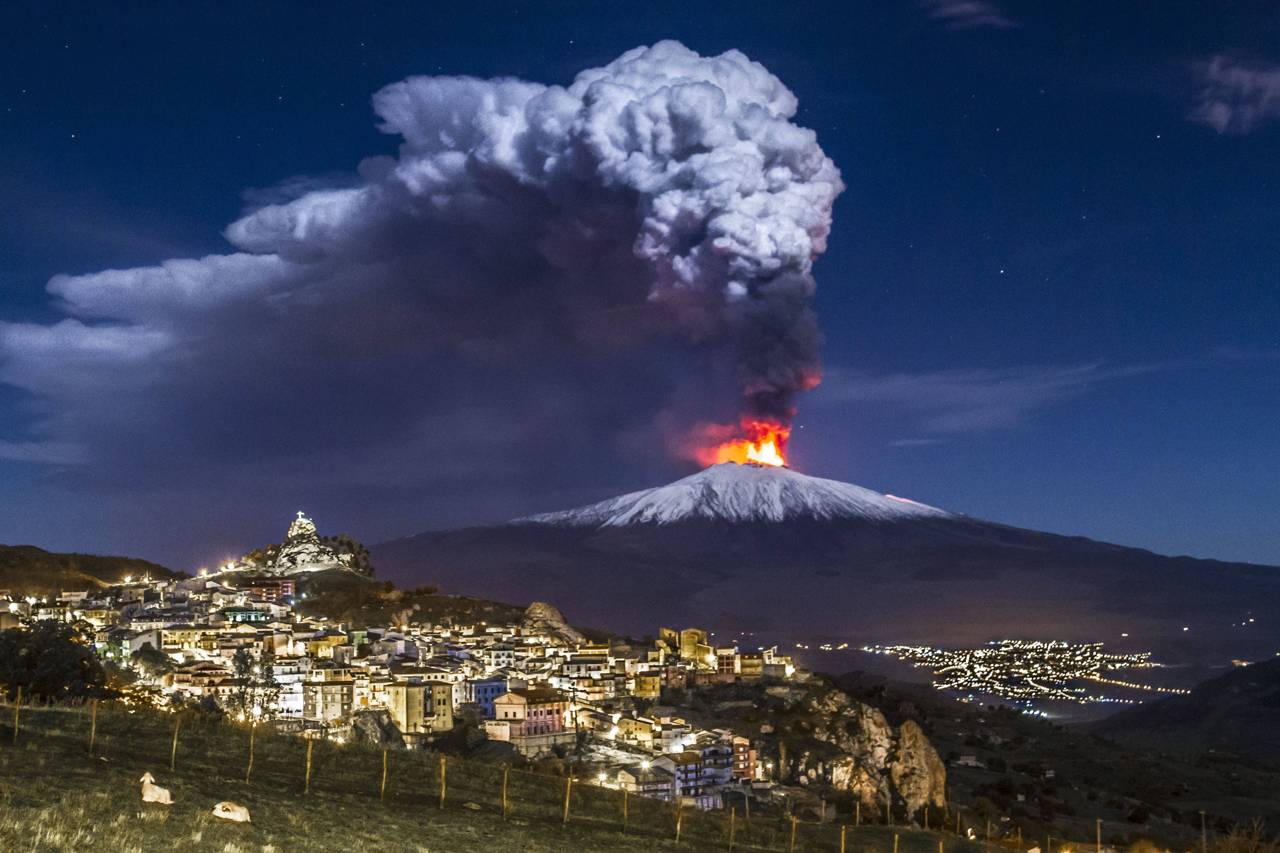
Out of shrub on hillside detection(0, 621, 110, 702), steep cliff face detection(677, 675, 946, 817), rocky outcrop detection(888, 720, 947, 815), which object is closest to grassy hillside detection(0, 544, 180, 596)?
steep cliff face detection(677, 675, 946, 817)

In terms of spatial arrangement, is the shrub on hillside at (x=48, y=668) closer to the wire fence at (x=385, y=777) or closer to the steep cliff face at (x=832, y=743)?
the wire fence at (x=385, y=777)

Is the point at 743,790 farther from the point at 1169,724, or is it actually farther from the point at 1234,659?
the point at 1234,659

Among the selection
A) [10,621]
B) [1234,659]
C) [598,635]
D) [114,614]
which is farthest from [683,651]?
[1234,659]

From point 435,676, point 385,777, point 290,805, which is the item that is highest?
point 290,805

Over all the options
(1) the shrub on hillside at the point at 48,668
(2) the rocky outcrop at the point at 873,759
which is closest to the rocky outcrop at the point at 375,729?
(1) the shrub on hillside at the point at 48,668

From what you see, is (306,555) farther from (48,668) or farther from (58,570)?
(48,668)

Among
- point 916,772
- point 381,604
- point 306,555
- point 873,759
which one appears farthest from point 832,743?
point 306,555
